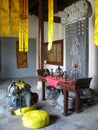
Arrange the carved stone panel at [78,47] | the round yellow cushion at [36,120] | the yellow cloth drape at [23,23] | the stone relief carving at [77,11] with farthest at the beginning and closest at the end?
the yellow cloth drape at [23,23] → the carved stone panel at [78,47] → the stone relief carving at [77,11] → the round yellow cushion at [36,120]

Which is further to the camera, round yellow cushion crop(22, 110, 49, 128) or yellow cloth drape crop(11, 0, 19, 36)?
yellow cloth drape crop(11, 0, 19, 36)

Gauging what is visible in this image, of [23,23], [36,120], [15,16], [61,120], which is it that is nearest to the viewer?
[36,120]

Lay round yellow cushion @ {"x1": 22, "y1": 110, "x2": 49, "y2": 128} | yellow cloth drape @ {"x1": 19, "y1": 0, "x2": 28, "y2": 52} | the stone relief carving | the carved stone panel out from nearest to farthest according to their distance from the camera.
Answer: round yellow cushion @ {"x1": 22, "y1": 110, "x2": 49, "y2": 128}, the stone relief carving, the carved stone panel, yellow cloth drape @ {"x1": 19, "y1": 0, "x2": 28, "y2": 52}

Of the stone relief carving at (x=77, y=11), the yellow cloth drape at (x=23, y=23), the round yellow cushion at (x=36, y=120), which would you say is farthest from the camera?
the yellow cloth drape at (x=23, y=23)

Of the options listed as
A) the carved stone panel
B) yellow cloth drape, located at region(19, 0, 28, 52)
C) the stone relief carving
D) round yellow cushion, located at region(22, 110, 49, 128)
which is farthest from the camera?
yellow cloth drape, located at region(19, 0, 28, 52)

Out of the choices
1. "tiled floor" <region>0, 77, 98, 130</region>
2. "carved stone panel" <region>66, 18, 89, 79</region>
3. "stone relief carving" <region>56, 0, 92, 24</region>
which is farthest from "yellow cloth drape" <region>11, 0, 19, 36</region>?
"tiled floor" <region>0, 77, 98, 130</region>

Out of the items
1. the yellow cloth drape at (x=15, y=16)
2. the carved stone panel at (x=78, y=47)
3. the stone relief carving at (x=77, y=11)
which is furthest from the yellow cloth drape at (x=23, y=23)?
the carved stone panel at (x=78, y=47)

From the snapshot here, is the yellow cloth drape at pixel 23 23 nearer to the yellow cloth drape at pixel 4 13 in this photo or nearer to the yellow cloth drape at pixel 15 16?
the yellow cloth drape at pixel 15 16

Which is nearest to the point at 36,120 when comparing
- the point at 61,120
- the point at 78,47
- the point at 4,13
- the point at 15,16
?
the point at 61,120

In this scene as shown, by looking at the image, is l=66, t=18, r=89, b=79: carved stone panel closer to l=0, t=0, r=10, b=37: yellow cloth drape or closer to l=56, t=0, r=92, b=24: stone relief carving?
l=56, t=0, r=92, b=24: stone relief carving

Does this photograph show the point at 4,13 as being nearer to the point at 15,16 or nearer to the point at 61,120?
the point at 15,16

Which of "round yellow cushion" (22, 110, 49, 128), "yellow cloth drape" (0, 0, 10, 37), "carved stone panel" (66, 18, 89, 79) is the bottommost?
"round yellow cushion" (22, 110, 49, 128)

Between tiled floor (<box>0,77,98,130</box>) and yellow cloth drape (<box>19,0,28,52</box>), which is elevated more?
yellow cloth drape (<box>19,0,28,52</box>)

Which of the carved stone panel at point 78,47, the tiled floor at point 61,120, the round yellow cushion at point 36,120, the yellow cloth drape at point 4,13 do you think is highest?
the yellow cloth drape at point 4,13
